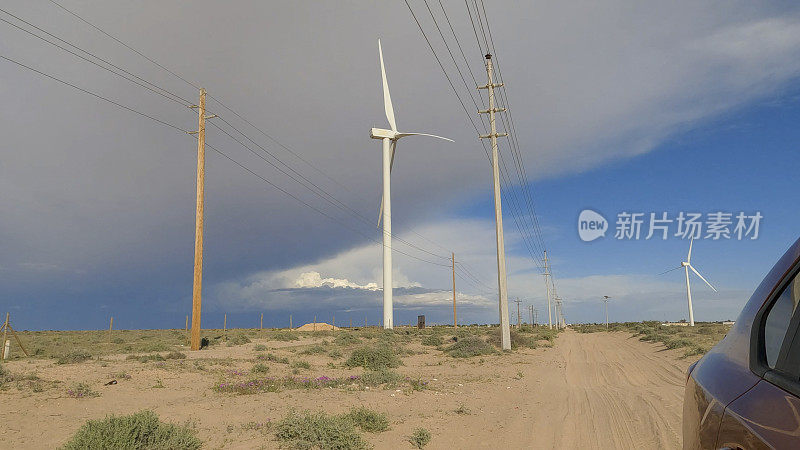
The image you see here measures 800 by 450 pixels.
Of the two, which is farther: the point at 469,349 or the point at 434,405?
the point at 469,349

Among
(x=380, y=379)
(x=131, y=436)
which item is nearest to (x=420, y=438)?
(x=131, y=436)

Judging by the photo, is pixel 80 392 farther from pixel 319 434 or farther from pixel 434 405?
pixel 434 405

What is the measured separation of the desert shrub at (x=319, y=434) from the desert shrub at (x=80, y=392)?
7066 mm

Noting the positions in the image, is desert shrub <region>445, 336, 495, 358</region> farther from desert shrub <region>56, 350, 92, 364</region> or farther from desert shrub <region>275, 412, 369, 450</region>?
desert shrub <region>56, 350, 92, 364</region>

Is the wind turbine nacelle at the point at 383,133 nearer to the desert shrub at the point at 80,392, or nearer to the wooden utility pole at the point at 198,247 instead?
the wooden utility pole at the point at 198,247

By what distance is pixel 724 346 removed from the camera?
259 cm

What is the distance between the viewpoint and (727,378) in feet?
7.42

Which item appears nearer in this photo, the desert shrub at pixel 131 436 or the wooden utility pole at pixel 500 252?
the desert shrub at pixel 131 436

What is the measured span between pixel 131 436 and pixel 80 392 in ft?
22.0

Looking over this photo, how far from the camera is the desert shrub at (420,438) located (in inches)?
316

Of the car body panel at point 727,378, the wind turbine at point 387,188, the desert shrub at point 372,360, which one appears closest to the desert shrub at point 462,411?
the desert shrub at point 372,360

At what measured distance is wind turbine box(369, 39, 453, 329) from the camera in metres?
51.9

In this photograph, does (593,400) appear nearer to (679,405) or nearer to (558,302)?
(679,405)

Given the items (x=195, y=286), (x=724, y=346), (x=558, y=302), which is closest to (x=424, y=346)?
(x=195, y=286)
